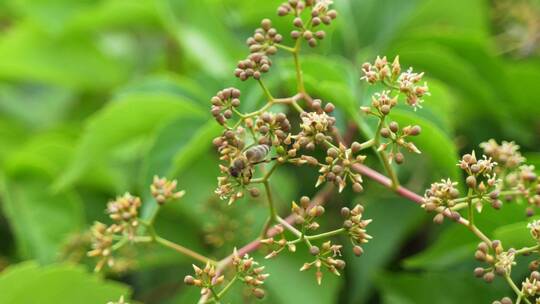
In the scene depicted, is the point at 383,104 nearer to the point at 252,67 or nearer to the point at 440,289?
the point at 252,67

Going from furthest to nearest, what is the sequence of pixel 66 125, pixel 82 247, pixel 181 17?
pixel 66 125, pixel 181 17, pixel 82 247

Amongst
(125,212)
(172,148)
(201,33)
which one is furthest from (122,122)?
(125,212)

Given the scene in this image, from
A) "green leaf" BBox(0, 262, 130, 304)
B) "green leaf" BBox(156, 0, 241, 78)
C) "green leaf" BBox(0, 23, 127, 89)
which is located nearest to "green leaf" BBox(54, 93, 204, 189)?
"green leaf" BBox(156, 0, 241, 78)

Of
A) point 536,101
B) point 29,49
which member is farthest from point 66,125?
point 536,101

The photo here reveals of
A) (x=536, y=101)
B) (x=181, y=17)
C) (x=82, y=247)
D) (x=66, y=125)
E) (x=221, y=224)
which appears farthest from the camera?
(x=66, y=125)

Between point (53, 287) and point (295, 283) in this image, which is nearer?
point (53, 287)

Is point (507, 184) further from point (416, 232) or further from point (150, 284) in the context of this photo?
point (150, 284)

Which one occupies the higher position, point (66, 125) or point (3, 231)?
point (66, 125)
